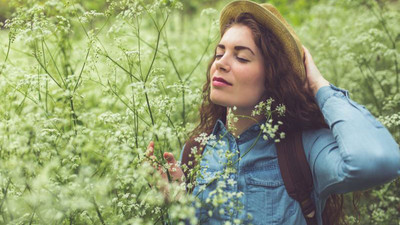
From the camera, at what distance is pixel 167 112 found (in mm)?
2236

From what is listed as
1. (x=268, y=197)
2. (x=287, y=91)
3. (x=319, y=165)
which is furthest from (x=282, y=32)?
(x=268, y=197)

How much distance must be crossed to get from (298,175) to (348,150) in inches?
16.0

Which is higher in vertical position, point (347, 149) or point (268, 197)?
point (347, 149)

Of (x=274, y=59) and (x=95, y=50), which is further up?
(x=274, y=59)

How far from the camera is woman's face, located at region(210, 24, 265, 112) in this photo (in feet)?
7.34

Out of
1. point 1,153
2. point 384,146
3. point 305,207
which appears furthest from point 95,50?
point 384,146

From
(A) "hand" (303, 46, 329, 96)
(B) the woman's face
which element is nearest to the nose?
(B) the woman's face

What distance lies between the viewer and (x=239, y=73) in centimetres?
223

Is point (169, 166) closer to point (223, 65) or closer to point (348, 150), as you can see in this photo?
point (223, 65)

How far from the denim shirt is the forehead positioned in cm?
54

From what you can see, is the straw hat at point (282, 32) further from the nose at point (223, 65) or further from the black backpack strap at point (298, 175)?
the black backpack strap at point (298, 175)

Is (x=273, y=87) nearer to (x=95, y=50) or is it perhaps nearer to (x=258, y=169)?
(x=258, y=169)

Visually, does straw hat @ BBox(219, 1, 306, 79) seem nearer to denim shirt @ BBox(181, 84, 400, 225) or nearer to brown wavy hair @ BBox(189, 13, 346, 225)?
brown wavy hair @ BBox(189, 13, 346, 225)

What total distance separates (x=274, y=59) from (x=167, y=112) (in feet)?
2.56
